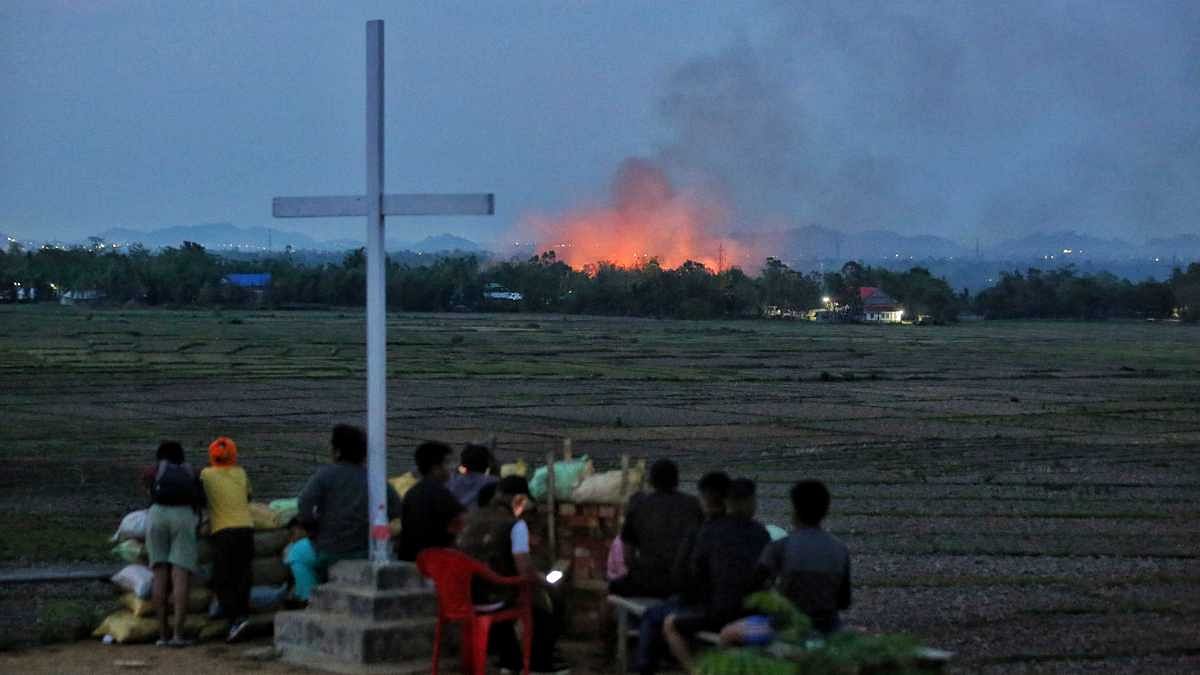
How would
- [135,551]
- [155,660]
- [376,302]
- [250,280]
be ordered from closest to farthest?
[376,302], [155,660], [135,551], [250,280]

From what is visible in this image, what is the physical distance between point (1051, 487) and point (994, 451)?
573 cm

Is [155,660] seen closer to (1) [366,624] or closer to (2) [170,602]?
(2) [170,602]

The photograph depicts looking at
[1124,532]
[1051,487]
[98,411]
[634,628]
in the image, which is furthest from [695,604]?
[98,411]

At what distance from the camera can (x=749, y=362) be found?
64.8m

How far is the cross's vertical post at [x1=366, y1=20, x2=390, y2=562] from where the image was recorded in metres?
9.97

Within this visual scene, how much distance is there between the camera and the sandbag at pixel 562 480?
35.2ft

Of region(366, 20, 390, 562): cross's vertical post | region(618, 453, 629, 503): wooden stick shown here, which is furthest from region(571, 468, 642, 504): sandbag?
region(366, 20, 390, 562): cross's vertical post

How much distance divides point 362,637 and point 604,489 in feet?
5.59

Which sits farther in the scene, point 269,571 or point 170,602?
point 269,571

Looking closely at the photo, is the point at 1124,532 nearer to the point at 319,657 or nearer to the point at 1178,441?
the point at 319,657

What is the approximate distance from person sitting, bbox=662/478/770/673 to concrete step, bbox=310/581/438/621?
1.92 m

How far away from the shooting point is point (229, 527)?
10.6 m

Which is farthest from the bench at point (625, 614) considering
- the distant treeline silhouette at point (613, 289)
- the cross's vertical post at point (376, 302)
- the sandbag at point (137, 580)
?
the distant treeline silhouette at point (613, 289)

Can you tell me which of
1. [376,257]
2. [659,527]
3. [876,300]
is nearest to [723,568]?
[659,527]
